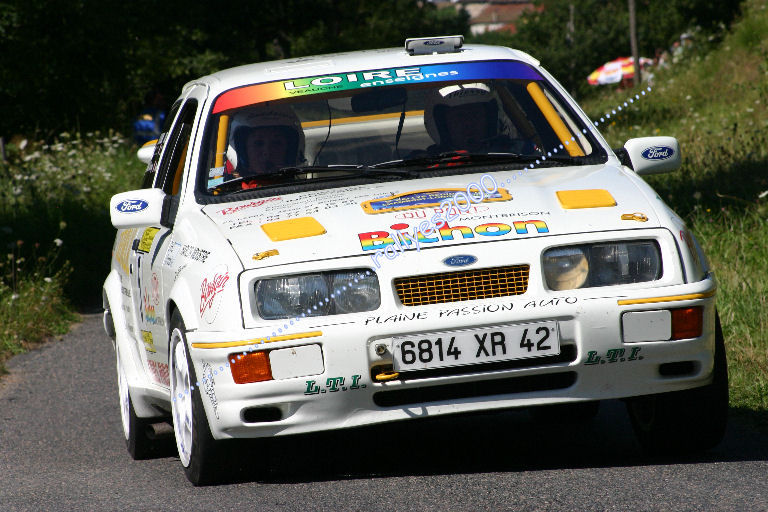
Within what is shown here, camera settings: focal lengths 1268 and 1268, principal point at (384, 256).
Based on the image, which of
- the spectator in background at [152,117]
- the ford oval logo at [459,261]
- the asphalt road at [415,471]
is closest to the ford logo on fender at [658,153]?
the asphalt road at [415,471]

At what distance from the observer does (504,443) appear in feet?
18.4

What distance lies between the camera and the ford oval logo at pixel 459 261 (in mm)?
4387

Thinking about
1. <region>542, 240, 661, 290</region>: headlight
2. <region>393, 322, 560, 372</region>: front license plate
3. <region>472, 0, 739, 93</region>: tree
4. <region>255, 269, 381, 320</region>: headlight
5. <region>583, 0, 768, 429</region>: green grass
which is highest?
<region>255, 269, 381, 320</region>: headlight

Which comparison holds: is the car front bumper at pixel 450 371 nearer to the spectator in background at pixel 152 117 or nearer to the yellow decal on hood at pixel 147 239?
the yellow decal on hood at pixel 147 239

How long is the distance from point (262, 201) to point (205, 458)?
1.08m

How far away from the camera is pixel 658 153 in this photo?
5539 millimetres

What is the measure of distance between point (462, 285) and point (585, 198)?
Answer: 2.23ft

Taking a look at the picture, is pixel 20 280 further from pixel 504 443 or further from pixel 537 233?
pixel 537 233

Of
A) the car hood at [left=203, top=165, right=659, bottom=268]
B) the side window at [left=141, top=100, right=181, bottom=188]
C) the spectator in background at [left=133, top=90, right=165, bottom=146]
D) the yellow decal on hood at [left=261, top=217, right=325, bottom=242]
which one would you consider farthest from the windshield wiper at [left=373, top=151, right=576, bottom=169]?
the spectator in background at [left=133, top=90, right=165, bottom=146]

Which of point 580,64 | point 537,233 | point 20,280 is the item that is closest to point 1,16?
point 20,280

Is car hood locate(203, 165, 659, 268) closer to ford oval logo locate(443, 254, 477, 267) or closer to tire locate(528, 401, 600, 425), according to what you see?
ford oval logo locate(443, 254, 477, 267)

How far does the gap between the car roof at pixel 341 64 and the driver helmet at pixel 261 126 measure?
22 cm

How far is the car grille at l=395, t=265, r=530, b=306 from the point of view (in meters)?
4.39

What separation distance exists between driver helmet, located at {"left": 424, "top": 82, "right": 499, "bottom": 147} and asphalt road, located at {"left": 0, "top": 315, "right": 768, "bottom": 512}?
55.1 inches
